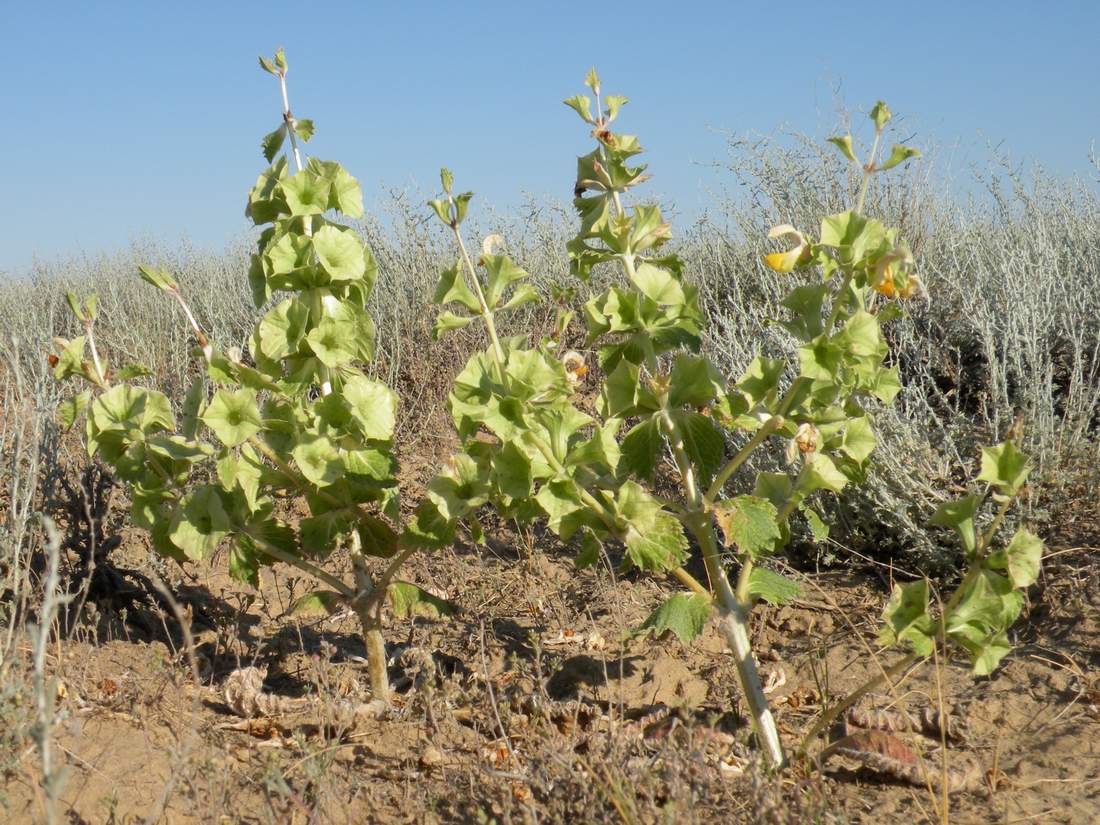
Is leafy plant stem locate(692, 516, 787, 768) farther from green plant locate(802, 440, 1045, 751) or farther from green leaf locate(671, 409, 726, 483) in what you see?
green plant locate(802, 440, 1045, 751)

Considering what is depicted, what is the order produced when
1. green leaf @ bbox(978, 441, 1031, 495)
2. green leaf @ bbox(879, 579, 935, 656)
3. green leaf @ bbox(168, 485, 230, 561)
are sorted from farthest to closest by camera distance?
green leaf @ bbox(168, 485, 230, 561) → green leaf @ bbox(879, 579, 935, 656) → green leaf @ bbox(978, 441, 1031, 495)

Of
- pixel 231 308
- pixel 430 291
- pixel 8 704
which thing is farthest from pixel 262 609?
pixel 231 308

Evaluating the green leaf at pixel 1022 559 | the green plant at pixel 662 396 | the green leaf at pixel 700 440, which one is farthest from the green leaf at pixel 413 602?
the green leaf at pixel 1022 559

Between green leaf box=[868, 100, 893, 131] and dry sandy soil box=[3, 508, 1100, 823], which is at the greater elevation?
green leaf box=[868, 100, 893, 131]

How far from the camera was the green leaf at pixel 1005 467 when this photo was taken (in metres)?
1.55

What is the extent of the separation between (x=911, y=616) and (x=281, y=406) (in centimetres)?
132

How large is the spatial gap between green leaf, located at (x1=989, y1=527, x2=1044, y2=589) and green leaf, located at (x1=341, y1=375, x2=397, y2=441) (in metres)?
1.16

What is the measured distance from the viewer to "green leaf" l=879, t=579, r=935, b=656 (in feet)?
5.43

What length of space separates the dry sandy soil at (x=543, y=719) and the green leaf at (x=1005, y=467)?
0.42 m

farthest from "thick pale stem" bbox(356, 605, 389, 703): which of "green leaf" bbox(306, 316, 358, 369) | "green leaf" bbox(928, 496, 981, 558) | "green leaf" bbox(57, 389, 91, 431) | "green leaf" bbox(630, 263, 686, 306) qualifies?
"green leaf" bbox(928, 496, 981, 558)

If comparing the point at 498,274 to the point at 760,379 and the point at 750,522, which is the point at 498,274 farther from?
the point at 750,522

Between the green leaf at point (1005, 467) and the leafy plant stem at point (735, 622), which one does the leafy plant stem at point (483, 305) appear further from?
the green leaf at point (1005, 467)

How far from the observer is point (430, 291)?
564 cm

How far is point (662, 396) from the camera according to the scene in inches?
71.4
